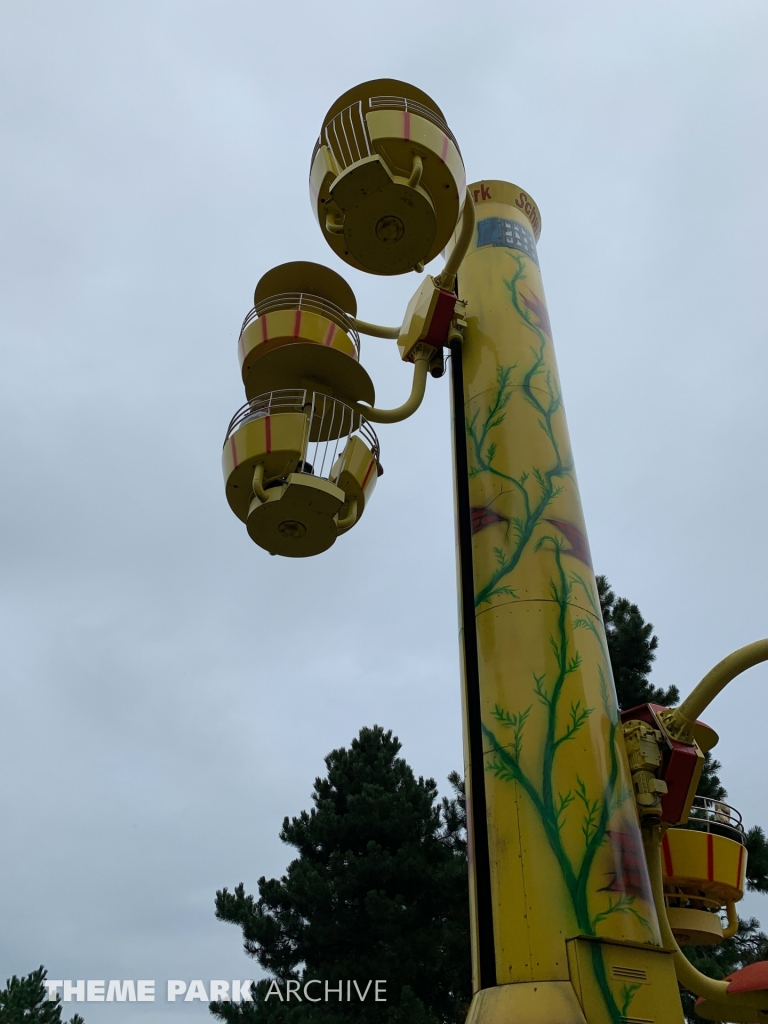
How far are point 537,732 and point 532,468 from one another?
266 cm

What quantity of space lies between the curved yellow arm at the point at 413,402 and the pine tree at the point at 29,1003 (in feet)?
76.7

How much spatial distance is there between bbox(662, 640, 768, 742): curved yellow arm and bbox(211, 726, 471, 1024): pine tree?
9.84 m

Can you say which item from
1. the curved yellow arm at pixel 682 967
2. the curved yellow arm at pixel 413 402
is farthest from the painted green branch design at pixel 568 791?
the curved yellow arm at pixel 413 402

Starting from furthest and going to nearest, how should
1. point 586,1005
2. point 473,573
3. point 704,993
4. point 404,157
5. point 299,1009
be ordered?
point 299,1009, point 404,157, point 473,573, point 704,993, point 586,1005

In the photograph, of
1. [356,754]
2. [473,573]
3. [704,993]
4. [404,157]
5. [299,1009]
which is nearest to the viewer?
[704,993]

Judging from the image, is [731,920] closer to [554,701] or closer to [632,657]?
[554,701]

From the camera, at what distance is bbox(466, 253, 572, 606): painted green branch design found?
8000 millimetres

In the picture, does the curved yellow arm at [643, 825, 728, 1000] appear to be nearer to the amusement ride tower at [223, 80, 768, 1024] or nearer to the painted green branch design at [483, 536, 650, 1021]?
the amusement ride tower at [223, 80, 768, 1024]


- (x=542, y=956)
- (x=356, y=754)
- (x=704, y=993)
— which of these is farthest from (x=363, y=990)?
(x=542, y=956)

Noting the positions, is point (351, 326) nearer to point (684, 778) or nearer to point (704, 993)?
point (684, 778)

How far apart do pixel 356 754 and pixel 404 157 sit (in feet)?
50.8

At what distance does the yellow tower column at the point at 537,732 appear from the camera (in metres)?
6.11

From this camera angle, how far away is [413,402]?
10312 millimetres

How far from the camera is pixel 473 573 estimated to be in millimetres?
8219
